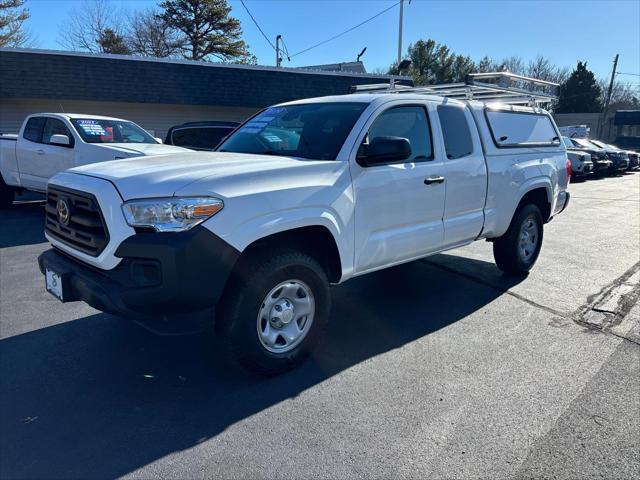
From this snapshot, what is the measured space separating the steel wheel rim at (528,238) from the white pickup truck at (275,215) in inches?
32.8

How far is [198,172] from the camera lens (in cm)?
315

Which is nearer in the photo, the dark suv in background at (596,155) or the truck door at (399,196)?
the truck door at (399,196)

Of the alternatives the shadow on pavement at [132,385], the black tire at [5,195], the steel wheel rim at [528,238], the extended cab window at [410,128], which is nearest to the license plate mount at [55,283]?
the shadow on pavement at [132,385]

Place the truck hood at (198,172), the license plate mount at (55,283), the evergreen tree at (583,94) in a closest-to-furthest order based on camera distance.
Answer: the truck hood at (198,172)
the license plate mount at (55,283)
the evergreen tree at (583,94)

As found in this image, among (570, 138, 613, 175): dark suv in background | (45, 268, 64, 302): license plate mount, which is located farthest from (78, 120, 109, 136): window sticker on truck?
(570, 138, 613, 175): dark suv in background

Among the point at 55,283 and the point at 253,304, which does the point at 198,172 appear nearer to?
the point at 253,304

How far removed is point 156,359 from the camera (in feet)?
12.1

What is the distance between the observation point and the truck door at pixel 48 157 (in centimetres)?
857

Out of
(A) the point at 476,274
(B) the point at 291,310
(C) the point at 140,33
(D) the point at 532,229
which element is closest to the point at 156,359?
(B) the point at 291,310

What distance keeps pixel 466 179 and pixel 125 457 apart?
3.73 m

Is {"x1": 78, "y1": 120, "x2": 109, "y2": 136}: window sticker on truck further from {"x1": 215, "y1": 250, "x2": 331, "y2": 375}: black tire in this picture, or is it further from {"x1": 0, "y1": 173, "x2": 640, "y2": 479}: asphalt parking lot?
{"x1": 215, "y1": 250, "x2": 331, "y2": 375}: black tire

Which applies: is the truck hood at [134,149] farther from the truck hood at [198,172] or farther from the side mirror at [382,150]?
the side mirror at [382,150]

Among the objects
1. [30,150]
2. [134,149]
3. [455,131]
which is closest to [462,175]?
[455,131]

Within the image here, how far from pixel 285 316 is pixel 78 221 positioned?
1.55m
